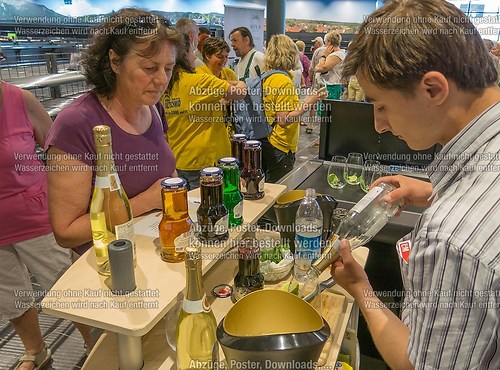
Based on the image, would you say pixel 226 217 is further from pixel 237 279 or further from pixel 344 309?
pixel 344 309

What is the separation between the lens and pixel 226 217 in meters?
1.08

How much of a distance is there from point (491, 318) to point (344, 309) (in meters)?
0.51

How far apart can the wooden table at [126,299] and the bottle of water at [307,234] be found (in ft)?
0.77

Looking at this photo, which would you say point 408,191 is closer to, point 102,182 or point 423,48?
point 423,48

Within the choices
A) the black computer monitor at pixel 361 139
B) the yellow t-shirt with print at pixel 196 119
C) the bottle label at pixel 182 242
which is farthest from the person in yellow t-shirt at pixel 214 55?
the bottle label at pixel 182 242

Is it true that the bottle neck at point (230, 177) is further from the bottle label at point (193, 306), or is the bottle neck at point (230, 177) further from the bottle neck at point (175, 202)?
the bottle label at point (193, 306)

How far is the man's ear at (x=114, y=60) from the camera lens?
1325 mm

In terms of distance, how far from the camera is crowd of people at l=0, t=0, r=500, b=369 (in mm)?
670

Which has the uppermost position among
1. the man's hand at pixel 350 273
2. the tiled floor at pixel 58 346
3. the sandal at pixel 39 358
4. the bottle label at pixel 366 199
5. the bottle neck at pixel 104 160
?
the bottle neck at pixel 104 160

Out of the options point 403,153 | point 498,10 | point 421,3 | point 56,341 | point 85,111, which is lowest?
point 56,341

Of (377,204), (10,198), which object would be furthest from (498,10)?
(10,198)

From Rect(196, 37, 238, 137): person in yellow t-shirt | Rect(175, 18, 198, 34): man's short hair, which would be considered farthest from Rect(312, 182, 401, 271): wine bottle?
Rect(175, 18, 198, 34): man's short hair

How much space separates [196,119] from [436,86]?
2.10m

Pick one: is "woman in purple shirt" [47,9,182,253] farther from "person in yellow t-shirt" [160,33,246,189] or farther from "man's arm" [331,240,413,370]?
"person in yellow t-shirt" [160,33,246,189]
